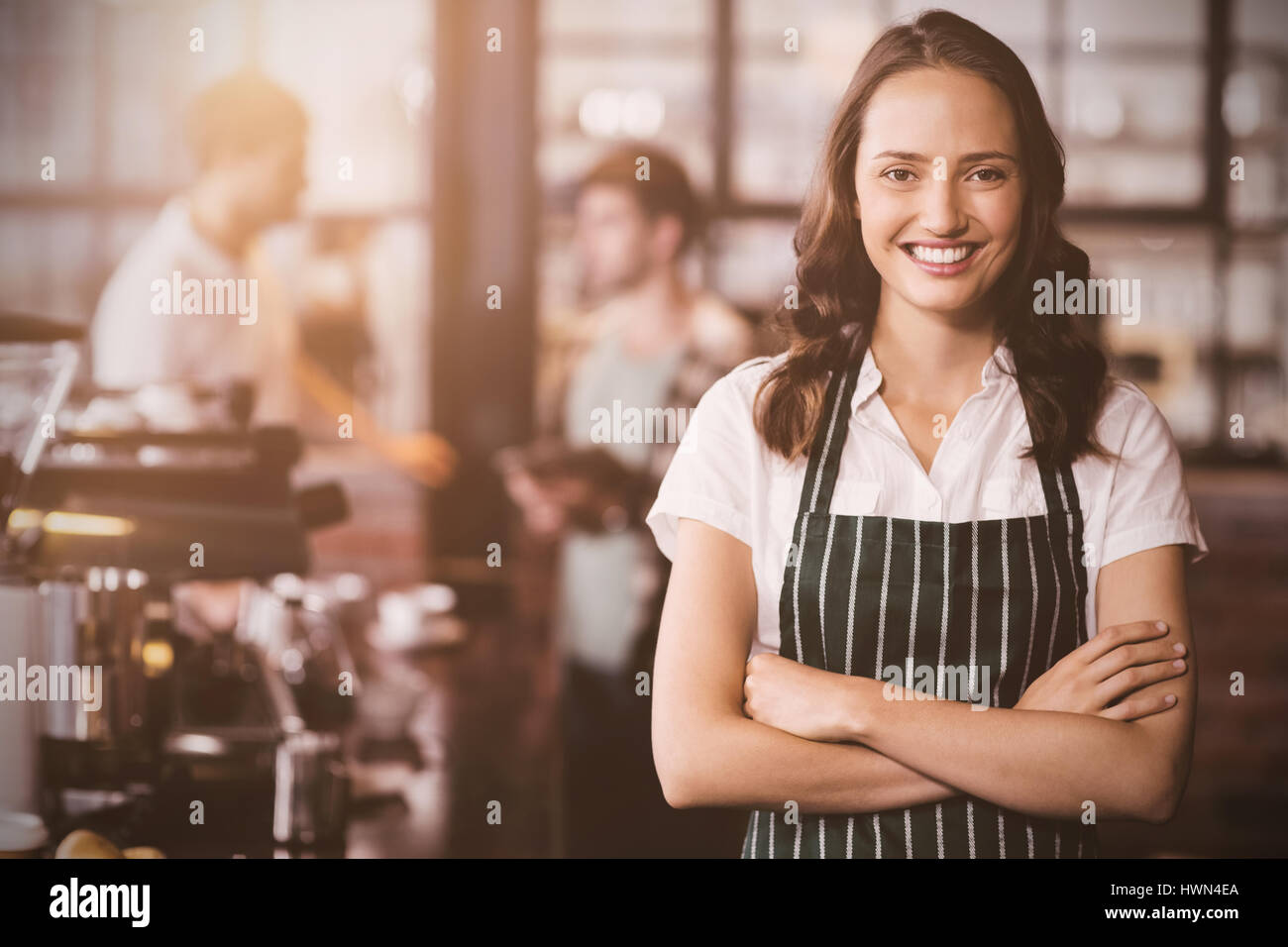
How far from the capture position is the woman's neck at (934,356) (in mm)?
1164

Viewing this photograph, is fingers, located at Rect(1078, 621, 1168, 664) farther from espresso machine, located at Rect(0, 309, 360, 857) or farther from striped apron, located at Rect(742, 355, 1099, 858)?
espresso machine, located at Rect(0, 309, 360, 857)

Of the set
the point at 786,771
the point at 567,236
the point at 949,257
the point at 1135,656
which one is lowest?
the point at 786,771

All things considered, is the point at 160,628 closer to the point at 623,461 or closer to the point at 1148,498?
the point at 1148,498

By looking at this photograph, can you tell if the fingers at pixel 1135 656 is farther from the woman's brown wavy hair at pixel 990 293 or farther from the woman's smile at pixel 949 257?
the woman's smile at pixel 949 257

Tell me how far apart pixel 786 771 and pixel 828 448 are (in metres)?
0.32

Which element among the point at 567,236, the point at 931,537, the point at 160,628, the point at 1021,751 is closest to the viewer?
the point at 1021,751

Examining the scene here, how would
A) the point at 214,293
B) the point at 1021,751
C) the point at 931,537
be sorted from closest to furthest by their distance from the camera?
the point at 1021,751 → the point at 931,537 → the point at 214,293

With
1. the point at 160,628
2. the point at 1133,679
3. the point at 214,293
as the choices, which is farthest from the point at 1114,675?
the point at 214,293

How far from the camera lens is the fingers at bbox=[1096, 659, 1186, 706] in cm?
103

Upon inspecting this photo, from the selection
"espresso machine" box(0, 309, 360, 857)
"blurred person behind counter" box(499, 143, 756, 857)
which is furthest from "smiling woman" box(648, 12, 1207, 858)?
"blurred person behind counter" box(499, 143, 756, 857)

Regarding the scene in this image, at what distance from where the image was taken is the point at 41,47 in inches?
119

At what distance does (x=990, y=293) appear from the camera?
1164 millimetres
